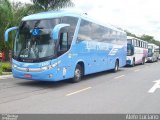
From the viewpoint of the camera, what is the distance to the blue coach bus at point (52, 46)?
43.2 feet

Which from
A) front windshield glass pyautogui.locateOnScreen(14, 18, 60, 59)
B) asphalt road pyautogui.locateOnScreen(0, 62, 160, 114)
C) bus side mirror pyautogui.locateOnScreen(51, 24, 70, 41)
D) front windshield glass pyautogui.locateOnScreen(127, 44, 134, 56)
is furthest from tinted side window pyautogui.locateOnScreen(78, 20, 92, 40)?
front windshield glass pyautogui.locateOnScreen(127, 44, 134, 56)

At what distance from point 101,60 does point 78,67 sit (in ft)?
12.9

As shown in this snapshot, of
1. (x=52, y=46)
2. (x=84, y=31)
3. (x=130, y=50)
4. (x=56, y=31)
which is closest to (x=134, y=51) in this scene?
(x=130, y=50)

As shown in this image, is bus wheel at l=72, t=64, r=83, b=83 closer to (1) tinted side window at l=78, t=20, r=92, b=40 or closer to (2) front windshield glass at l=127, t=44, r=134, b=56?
(1) tinted side window at l=78, t=20, r=92, b=40

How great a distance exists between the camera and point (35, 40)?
44.7ft

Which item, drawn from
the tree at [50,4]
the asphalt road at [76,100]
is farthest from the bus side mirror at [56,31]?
the tree at [50,4]

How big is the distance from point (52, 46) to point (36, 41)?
867 mm

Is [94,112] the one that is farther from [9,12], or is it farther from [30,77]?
[9,12]

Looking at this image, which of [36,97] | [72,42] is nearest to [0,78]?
[72,42]

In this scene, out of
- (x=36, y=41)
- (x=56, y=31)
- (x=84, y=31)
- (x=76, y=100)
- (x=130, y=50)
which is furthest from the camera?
(x=130, y=50)

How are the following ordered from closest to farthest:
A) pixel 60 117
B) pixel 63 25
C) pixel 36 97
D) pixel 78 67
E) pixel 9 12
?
pixel 60 117 < pixel 36 97 < pixel 63 25 < pixel 78 67 < pixel 9 12

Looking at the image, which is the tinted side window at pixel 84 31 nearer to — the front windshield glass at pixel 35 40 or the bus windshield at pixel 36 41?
the bus windshield at pixel 36 41

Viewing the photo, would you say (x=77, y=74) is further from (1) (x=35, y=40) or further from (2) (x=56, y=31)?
(2) (x=56, y=31)

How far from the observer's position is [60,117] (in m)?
7.83
